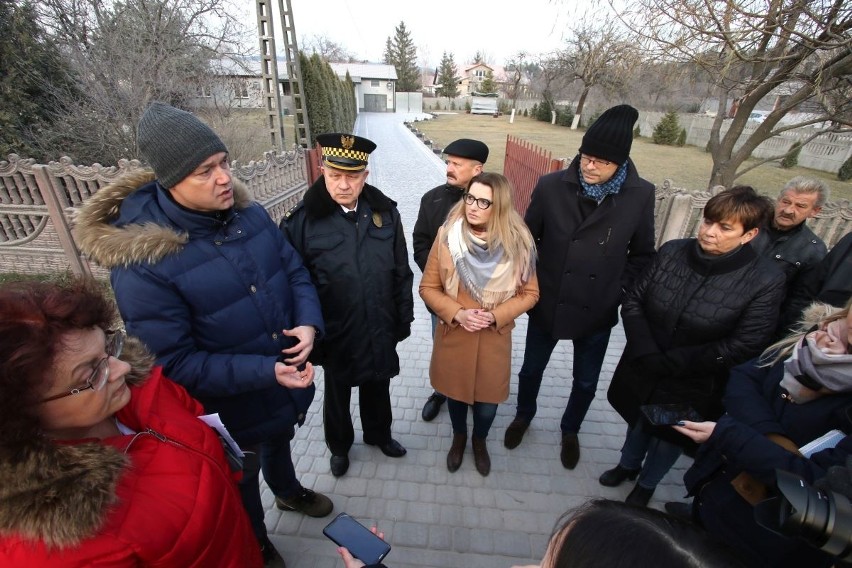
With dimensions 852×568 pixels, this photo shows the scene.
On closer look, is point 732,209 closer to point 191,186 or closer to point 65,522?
point 191,186

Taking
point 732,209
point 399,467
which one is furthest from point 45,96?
point 732,209

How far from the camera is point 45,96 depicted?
7.84 m

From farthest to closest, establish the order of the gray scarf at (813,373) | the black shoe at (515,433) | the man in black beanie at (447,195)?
1. the man in black beanie at (447,195)
2. the black shoe at (515,433)
3. the gray scarf at (813,373)

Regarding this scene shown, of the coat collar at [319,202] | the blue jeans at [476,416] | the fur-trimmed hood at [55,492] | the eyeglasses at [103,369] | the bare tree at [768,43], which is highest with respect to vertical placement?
the bare tree at [768,43]

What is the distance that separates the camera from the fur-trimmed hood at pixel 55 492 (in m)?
0.83

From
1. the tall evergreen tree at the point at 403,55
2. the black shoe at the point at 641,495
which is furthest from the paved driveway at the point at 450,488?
the tall evergreen tree at the point at 403,55

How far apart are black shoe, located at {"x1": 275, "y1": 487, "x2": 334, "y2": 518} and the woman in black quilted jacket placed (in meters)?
2.05

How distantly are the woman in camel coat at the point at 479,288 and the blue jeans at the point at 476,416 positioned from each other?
0.07 meters

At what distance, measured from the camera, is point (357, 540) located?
1.26m

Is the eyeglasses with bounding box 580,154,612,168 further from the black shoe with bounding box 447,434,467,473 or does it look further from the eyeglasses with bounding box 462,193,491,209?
the black shoe with bounding box 447,434,467,473

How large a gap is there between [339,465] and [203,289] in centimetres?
177

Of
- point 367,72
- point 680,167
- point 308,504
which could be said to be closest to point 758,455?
point 308,504

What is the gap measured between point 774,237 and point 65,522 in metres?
4.06

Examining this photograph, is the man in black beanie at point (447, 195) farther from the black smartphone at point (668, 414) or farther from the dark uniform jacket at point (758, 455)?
the dark uniform jacket at point (758, 455)
